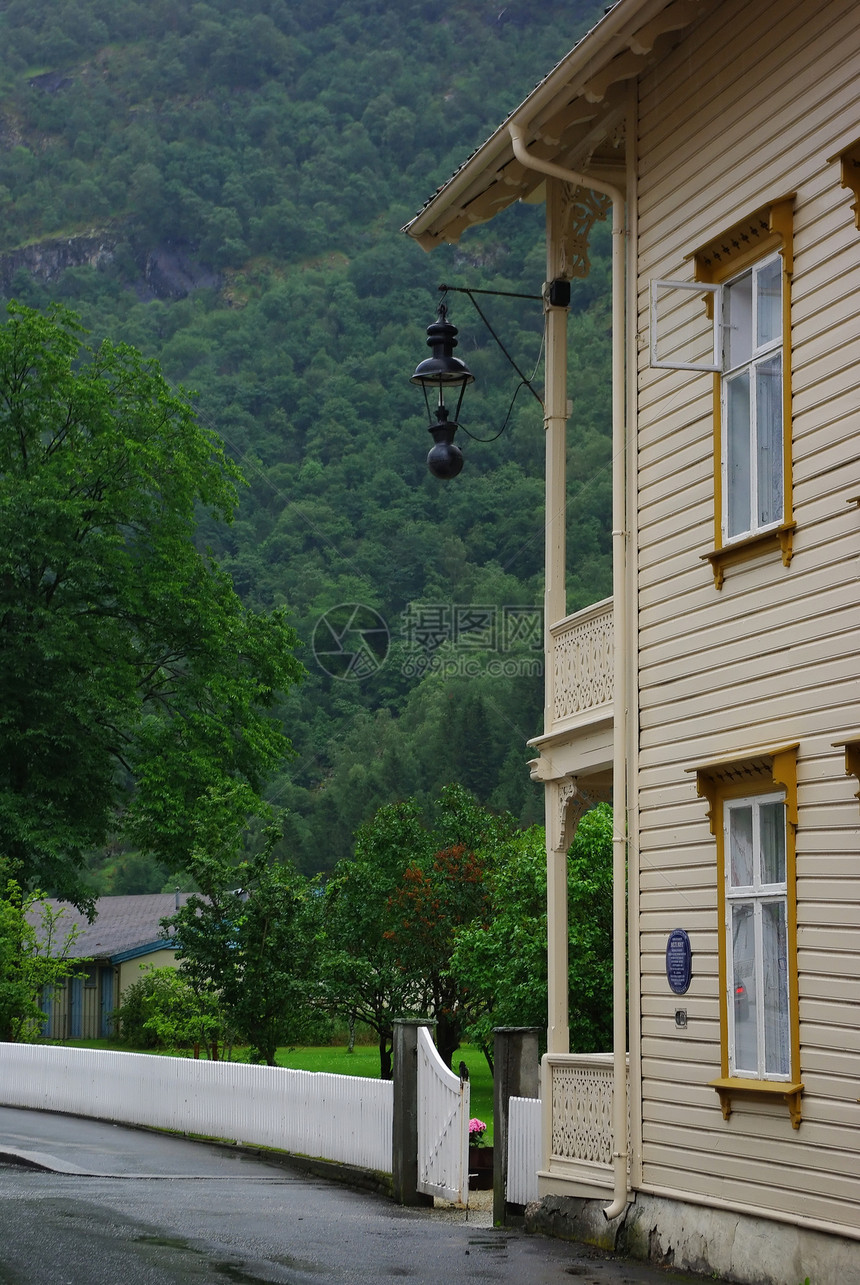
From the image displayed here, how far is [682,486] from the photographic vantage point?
1182 centimetres

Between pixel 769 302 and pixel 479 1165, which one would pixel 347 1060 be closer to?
pixel 479 1165

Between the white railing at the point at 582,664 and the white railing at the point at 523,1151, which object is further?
the white railing at the point at 523,1151

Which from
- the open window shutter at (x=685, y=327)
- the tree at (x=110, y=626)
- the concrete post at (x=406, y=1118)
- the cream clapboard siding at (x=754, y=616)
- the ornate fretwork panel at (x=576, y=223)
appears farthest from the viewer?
the tree at (x=110, y=626)

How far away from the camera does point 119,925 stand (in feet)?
208

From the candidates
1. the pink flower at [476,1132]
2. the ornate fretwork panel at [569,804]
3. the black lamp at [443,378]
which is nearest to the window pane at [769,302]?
the black lamp at [443,378]

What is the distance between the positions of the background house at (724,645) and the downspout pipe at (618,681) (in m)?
0.03

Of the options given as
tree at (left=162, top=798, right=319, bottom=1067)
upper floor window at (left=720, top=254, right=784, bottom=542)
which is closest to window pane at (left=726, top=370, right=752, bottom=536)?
upper floor window at (left=720, top=254, right=784, bottom=542)

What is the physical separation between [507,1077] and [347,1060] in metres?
35.9

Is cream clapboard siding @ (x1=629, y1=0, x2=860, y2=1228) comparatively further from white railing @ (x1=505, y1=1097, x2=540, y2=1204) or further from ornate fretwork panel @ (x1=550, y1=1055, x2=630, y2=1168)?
white railing @ (x1=505, y1=1097, x2=540, y2=1204)

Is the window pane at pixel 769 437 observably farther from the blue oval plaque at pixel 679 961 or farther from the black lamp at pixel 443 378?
the black lamp at pixel 443 378

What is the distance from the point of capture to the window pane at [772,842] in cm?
1039

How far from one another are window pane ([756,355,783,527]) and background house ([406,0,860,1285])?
2 cm

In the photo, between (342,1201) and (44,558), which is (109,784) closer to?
(44,558)

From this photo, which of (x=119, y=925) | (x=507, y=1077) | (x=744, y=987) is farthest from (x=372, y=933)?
(x=119, y=925)
